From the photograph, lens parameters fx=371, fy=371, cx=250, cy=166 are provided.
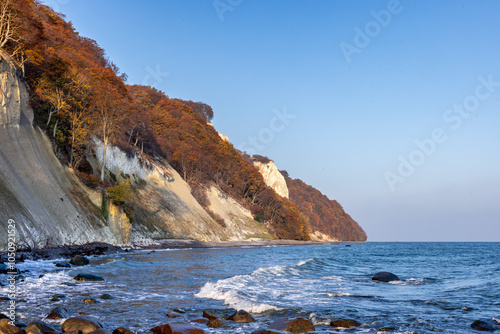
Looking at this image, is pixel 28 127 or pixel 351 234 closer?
pixel 28 127

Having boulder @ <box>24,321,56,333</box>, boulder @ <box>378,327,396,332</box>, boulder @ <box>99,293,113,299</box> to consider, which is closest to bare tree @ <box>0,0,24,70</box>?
boulder @ <box>99,293,113,299</box>

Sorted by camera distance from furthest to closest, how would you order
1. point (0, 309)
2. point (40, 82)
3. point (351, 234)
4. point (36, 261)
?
1. point (351, 234)
2. point (40, 82)
3. point (36, 261)
4. point (0, 309)

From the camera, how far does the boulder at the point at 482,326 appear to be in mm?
9505

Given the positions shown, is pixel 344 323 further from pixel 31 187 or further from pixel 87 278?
pixel 31 187

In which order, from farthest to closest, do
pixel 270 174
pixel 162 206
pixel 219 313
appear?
pixel 270 174 < pixel 162 206 < pixel 219 313

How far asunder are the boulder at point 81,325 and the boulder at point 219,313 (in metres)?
3.01

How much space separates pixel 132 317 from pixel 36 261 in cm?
1337

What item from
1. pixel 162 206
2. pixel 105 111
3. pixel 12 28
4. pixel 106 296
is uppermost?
pixel 12 28

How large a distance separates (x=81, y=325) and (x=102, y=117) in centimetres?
3526

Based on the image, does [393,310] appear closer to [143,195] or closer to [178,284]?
[178,284]

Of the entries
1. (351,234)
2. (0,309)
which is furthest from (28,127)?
(351,234)

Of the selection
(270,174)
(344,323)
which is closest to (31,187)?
(344,323)

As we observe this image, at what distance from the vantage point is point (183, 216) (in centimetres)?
5369

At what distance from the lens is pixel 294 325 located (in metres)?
9.00
